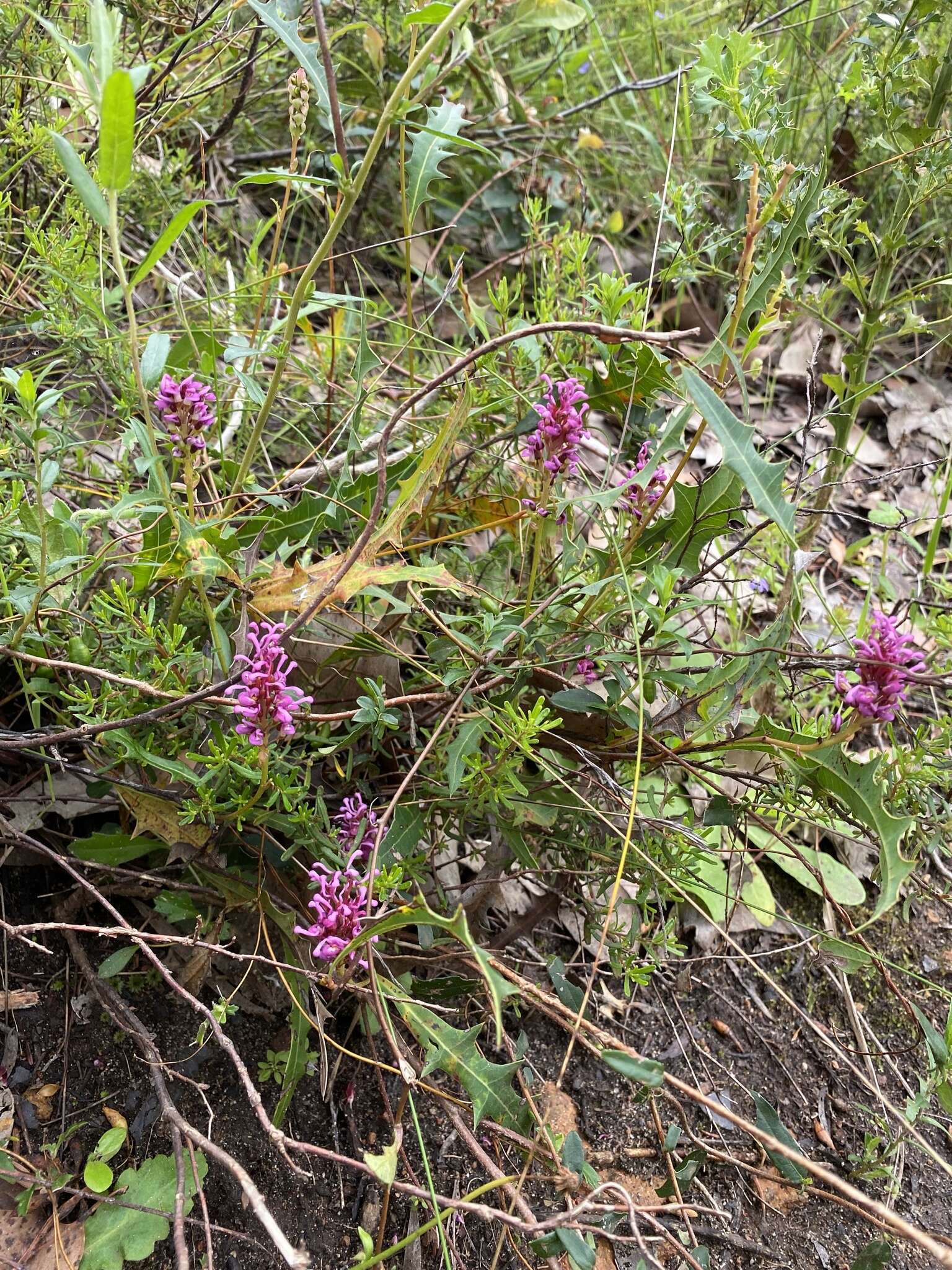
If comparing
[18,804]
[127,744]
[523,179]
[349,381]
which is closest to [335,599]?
[127,744]

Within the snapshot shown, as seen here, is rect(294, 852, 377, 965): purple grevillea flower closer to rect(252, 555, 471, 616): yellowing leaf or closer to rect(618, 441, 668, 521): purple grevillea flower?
rect(252, 555, 471, 616): yellowing leaf

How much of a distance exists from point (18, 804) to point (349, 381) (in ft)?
3.15

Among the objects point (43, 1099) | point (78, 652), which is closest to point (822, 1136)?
point (43, 1099)

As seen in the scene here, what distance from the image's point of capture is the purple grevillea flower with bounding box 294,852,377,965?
996 mm

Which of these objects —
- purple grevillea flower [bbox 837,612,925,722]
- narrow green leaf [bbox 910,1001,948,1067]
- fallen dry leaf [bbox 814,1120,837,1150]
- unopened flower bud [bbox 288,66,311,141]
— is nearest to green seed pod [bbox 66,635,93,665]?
unopened flower bud [bbox 288,66,311,141]

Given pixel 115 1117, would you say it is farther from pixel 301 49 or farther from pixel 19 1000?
pixel 301 49

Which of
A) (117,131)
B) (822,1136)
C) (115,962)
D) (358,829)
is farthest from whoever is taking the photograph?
(822,1136)

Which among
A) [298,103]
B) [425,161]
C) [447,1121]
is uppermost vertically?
[298,103]

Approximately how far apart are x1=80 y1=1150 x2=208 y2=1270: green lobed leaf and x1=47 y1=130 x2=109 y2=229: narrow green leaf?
3.49 ft

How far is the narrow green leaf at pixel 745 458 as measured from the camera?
3.03 ft

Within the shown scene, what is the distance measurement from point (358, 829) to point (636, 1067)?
1.33 ft

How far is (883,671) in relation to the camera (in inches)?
37.2

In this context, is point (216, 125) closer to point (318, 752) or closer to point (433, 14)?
point (433, 14)

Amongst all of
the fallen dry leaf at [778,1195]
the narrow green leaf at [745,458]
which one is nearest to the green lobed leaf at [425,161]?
the narrow green leaf at [745,458]
